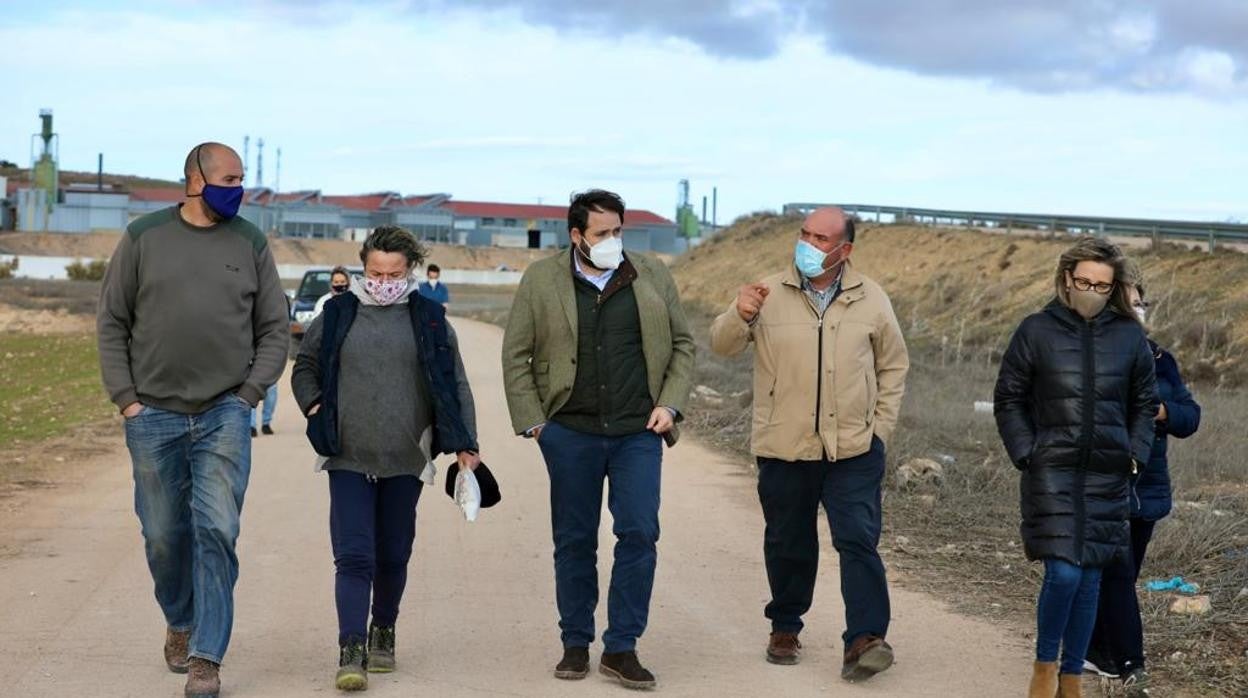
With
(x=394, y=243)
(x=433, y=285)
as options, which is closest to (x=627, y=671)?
(x=394, y=243)

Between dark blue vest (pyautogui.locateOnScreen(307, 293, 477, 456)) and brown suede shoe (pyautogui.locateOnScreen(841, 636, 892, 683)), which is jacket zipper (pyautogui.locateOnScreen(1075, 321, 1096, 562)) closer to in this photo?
brown suede shoe (pyautogui.locateOnScreen(841, 636, 892, 683))

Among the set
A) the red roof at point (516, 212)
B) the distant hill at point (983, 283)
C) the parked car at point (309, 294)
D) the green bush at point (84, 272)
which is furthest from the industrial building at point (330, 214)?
the parked car at point (309, 294)

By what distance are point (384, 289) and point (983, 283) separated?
127ft

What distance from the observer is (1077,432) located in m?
6.35

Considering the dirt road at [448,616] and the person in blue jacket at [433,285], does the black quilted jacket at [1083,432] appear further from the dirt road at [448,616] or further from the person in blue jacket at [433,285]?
the person in blue jacket at [433,285]

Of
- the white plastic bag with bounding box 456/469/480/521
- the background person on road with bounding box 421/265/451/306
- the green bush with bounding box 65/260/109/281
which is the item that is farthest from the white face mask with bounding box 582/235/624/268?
the green bush with bounding box 65/260/109/281

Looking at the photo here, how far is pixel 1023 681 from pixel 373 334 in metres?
3.11

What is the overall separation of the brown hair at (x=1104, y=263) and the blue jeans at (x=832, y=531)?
1190 millimetres

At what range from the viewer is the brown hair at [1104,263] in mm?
6421

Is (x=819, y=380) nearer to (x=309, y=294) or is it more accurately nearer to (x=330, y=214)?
(x=309, y=294)

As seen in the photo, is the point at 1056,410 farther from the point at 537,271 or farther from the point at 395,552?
the point at 395,552

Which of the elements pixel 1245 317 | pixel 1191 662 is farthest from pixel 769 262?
pixel 1191 662

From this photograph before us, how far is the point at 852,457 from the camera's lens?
23.6 feet

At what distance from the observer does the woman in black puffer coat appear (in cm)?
636
